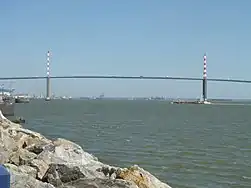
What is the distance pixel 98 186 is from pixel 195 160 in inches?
395

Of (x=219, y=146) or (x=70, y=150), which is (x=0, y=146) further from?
(x=219, y=146)

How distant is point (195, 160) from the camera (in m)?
15.9

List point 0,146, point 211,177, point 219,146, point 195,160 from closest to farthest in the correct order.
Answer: point 0,146 → point 211,177 → point 195,160 → point 219,146

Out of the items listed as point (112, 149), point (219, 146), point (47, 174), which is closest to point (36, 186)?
point (47, 174)

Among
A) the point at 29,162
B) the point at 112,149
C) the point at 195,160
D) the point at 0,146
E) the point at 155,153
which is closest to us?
the point at 29,162

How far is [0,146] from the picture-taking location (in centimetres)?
1023

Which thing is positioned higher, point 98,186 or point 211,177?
point 98,186

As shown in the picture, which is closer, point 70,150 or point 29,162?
point 29,162

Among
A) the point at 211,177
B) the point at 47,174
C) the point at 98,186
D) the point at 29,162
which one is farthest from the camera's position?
the point at 211,177

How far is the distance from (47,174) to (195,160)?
9.23m

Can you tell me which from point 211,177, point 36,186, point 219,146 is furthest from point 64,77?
point 36,186

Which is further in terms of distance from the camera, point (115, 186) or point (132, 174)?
point (132, 174)

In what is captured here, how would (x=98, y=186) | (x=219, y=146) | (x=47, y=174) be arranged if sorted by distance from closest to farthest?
1. (x=98, y=186)
2. (x=47, y=174)
3. (x=219, y=146)

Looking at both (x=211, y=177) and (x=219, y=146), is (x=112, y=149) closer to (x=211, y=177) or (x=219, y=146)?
(x=219, y=146)
